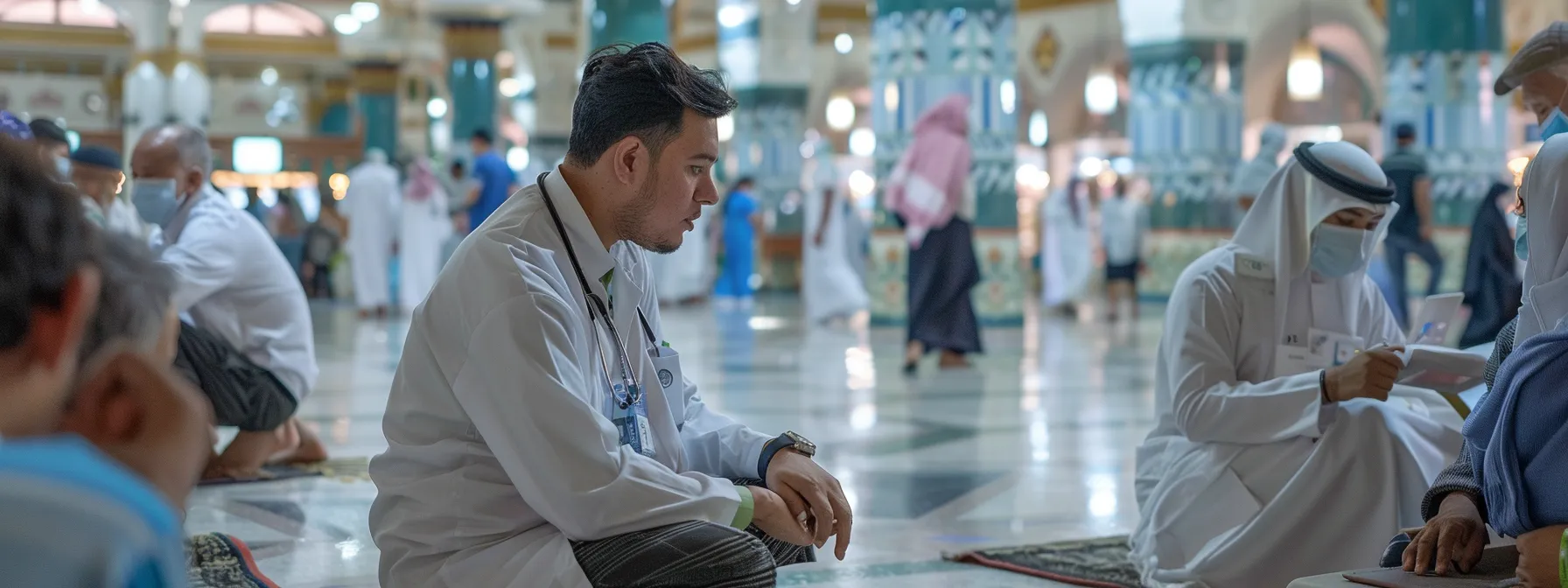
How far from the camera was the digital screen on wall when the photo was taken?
22.7 m

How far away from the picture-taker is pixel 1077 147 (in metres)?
18.3

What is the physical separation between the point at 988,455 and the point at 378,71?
56.1 ft

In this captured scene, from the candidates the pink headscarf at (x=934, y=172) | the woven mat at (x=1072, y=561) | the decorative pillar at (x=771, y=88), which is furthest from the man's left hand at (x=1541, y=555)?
the decorative pillar at (x=771, y=88)

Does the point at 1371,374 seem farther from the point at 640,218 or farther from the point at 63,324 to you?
the point at 63,324

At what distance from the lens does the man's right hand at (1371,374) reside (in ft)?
8.06

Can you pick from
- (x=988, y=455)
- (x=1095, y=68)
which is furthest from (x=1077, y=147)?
(x=988, y=455)

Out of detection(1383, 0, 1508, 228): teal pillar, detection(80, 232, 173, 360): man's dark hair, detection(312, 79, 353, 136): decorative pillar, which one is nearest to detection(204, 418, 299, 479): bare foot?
detection(80, 232, 173, 360): man's dark hair

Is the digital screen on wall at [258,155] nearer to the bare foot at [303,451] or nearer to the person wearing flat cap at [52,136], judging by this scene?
the person wearing flat cap at [52,136]

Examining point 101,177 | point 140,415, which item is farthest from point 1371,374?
point 101,177

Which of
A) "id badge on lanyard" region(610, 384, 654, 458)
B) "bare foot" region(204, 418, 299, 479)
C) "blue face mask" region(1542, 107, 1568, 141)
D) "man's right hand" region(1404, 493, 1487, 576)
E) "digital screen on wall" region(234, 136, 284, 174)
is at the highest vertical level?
"digital screen on wall" region(234, 136, 284, 174)

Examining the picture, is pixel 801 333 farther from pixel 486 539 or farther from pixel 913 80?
pixel 486 539

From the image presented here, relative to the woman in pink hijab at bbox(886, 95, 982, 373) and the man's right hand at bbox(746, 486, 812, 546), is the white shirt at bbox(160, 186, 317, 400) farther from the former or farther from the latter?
the woman in pink hijab at bbox(886, 95, 982, 373)

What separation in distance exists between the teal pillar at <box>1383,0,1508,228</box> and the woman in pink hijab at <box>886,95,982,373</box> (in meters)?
3.59

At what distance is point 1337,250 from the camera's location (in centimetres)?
270
